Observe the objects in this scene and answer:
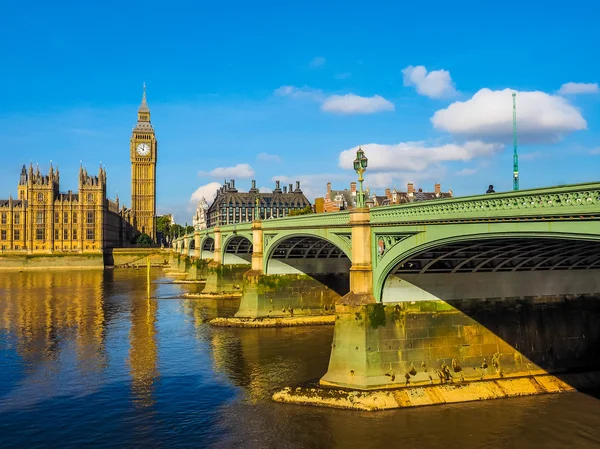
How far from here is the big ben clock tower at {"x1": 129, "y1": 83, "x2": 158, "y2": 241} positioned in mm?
178750

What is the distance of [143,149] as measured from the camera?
181500mm

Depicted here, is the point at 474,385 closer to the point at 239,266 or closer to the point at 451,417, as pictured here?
the point at 451,417

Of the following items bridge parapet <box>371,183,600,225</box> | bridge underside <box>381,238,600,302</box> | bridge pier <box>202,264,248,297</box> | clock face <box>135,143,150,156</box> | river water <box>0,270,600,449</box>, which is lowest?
river water <box>0,270,600,449</box>

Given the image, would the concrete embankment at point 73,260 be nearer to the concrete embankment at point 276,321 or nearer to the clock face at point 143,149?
the clock face at point 143,149

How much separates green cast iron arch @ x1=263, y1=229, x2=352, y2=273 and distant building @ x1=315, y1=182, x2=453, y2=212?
64.3 meters

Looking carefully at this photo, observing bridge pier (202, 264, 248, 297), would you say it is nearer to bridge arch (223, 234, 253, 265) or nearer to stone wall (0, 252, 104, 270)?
bridge arch (223, 234, 253, 265)

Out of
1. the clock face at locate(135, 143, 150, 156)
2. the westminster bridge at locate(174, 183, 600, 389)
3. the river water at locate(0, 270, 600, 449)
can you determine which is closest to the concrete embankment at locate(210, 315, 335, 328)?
the river water at locate(0, 270, 600, 449)

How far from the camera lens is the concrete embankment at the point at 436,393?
22.8 metres

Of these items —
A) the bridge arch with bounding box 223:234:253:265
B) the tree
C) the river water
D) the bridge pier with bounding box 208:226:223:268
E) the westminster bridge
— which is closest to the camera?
the river water

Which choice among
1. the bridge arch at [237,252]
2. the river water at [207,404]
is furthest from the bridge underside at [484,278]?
the bridge arch at [237,252]

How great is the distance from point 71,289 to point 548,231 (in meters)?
69.7

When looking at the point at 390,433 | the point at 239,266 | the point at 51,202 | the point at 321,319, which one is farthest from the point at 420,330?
the point at 51,202

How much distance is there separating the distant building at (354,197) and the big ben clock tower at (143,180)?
70.1 meters

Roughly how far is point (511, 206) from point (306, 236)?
2168cm
